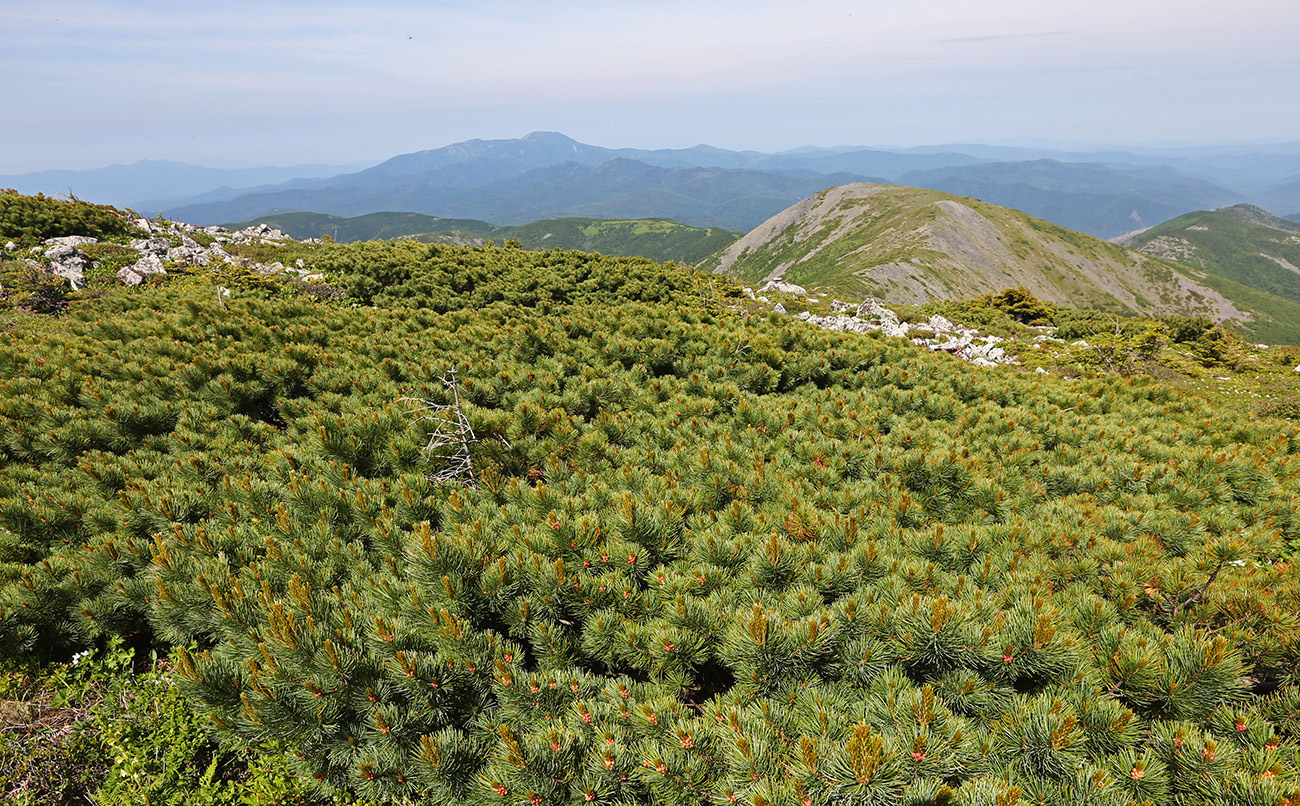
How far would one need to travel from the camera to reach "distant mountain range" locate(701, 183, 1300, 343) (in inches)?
4245

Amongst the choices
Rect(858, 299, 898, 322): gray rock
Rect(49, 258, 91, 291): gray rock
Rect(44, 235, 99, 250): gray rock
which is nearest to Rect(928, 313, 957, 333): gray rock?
Rect(858, 299, 898, 322): gray rock

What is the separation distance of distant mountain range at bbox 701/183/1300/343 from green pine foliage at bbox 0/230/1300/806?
320ft

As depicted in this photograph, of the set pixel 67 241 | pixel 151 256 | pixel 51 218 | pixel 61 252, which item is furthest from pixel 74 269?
pixel 51 218

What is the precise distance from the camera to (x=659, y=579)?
3793mm

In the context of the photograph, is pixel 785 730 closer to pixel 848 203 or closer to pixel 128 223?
pixel 128 223

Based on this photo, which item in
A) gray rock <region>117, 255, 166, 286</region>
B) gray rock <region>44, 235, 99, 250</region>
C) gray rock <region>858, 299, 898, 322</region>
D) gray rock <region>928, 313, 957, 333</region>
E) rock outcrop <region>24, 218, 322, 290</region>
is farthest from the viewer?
gray rock <region>858, 299, 898, 322</region>

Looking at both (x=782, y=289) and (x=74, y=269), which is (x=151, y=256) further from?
(x=782, y=289)

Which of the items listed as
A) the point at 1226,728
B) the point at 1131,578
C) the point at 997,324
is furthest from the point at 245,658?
A: the point at 997,324

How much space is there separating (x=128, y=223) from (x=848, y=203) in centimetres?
16714

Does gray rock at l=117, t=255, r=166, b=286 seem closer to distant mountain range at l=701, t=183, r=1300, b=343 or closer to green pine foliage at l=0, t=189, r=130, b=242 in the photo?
green pine foliage at l=0, t=189, r=130, b=242

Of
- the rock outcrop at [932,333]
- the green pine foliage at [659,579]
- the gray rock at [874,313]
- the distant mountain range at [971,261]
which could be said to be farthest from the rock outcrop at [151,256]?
the distant mountain range at [971,261]

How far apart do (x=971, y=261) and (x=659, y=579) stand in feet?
459

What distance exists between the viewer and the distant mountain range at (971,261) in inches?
4245

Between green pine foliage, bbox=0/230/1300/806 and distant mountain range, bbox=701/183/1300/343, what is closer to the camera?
green pine foliage, bbox=0/230/1300/806
